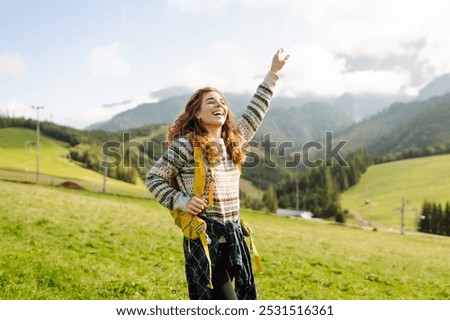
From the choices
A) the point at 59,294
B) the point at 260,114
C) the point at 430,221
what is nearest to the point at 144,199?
the point at 59,294

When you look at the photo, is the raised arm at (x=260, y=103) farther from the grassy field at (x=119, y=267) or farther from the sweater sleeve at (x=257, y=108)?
the grassy field at (x=119, y=267)

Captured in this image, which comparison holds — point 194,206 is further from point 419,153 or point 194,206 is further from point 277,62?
point 419,153

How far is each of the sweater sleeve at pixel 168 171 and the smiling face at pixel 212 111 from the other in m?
0.35

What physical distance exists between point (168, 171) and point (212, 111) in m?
0.84

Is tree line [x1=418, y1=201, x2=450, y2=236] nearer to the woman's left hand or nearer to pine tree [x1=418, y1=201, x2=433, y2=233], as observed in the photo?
pine tree [x1=418, y1=201, x2=433, y2=233]

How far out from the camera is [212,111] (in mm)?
4984

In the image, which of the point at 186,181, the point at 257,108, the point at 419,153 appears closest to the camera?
the point at 186,181

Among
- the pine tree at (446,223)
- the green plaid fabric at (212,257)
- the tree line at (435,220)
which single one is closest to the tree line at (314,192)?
the tree line at (435,220)

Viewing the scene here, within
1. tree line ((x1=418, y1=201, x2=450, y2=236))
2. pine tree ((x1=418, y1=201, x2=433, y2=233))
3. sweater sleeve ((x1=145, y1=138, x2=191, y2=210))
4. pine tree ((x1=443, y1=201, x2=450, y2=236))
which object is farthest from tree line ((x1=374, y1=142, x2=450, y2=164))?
sweater sleeve ((x1=145, y1=138, x2=191, y2=210))

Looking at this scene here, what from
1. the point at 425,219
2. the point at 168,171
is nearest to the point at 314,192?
the point at 425,219

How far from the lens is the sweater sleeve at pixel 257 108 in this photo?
564 cm

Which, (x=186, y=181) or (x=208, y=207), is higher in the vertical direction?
(x=186, y=181)
